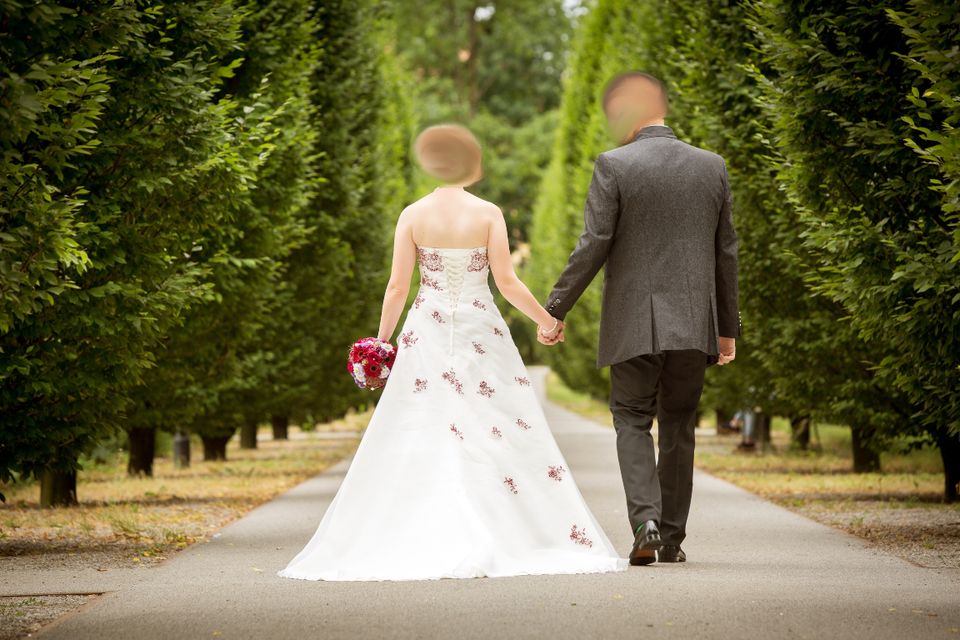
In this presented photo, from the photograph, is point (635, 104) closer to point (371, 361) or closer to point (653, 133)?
point (653, 133)

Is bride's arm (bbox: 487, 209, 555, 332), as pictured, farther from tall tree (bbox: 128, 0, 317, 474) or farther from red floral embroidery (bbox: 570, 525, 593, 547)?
tall tree (bbox: 128, 0, 317, 474)

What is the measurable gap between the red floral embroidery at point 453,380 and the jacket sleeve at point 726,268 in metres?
1.40

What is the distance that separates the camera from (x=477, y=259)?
7.99m

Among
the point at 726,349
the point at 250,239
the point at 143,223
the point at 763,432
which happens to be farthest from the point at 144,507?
the point at 763,432

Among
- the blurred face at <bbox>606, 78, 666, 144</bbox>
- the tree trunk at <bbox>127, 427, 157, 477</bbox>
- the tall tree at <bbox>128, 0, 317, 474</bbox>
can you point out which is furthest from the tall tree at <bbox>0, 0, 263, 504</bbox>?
the tree trunk at <bbox>127, 427, 157, 477</bbox>

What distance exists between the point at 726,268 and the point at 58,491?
8.72 meters

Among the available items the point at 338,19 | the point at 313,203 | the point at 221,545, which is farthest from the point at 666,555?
the point at 338,19

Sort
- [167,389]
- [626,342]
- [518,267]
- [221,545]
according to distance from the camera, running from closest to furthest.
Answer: [626,342] → [221,545] → [167,389] → [518,267]

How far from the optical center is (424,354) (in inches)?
314

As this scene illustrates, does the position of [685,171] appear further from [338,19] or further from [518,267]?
[518,267]

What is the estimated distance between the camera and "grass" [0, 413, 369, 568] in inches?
405

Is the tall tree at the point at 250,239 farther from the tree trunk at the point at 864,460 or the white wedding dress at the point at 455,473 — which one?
the tree trunk at the point at 864,460

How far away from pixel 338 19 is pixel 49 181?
12.1 metres

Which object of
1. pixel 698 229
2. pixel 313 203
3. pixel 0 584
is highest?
pixel 313 203
